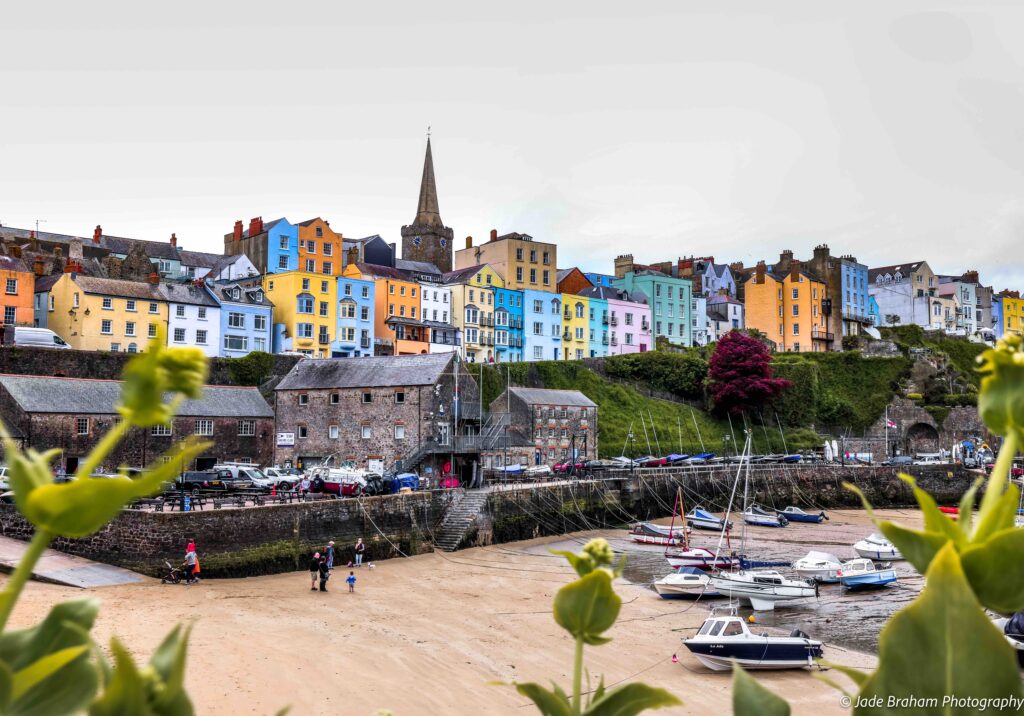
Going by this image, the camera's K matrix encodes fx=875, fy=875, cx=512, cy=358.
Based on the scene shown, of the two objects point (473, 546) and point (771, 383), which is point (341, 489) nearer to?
point (473, 546)

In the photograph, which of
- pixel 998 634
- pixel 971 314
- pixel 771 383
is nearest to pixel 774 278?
pixel 771 383

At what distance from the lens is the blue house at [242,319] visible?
181 ft

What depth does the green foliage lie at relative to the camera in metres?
49.7

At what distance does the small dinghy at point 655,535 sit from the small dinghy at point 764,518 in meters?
6.57

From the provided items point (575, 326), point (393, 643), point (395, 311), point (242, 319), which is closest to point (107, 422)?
point (242, 319)

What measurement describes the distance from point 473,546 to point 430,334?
98.1 ft

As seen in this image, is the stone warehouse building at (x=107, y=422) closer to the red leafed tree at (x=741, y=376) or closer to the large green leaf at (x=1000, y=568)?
the red leafed tree at (x=741, y=376)

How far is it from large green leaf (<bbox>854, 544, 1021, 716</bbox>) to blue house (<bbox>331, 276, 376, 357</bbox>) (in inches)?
2332

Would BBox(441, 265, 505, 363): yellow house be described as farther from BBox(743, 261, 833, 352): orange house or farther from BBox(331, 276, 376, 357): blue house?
BBox(743, 261, 833, 352): orange house

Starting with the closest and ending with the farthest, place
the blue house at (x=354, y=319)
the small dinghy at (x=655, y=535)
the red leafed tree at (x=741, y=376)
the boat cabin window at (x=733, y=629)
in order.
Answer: the boat cabin window at (x=733, y=629)
the small dinghy at (x=655, y=535)
the blue house at (x=354, y=319)
the red leafed tree at (x=741, y=376)

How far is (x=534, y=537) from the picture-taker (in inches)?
1494

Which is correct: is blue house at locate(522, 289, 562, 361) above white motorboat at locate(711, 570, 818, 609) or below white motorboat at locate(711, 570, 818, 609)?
above

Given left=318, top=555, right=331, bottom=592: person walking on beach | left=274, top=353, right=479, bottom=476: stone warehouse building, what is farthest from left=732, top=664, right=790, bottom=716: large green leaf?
left=274, top=353, right=479, bottom=476: stone warehouse building

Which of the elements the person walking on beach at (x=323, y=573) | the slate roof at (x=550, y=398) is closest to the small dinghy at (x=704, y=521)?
the slate roof at (x=550, y=398)
